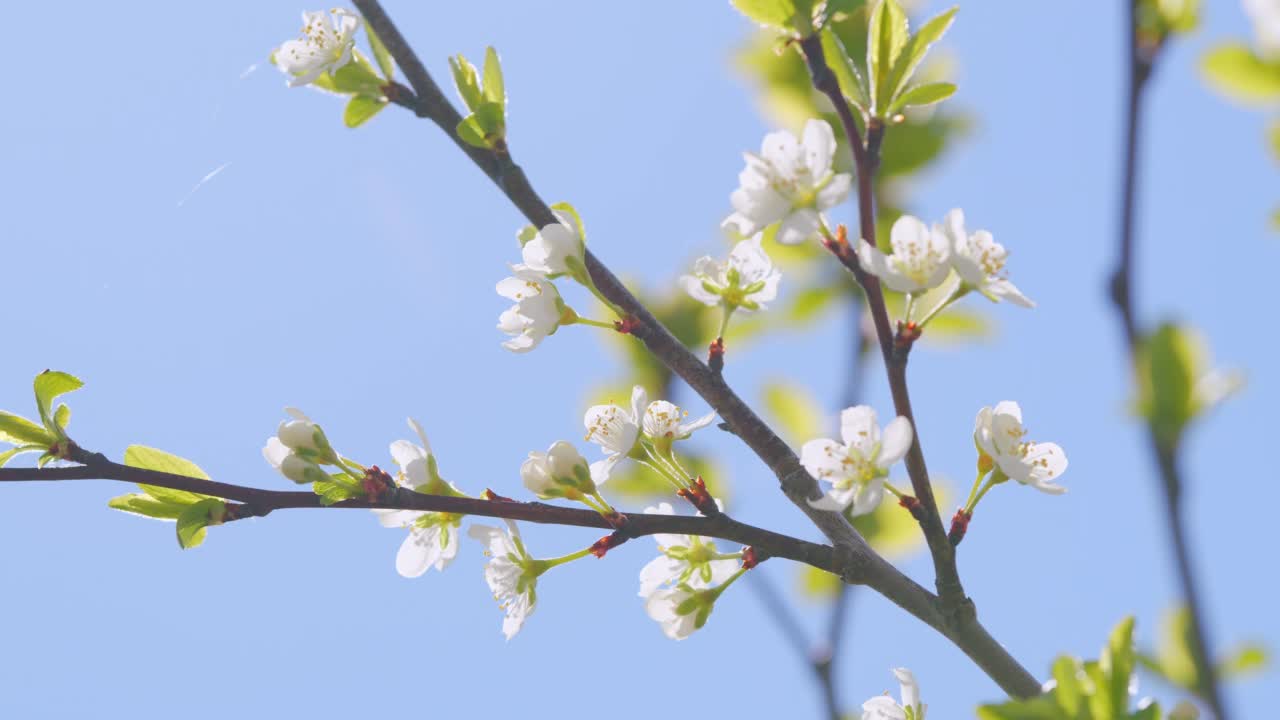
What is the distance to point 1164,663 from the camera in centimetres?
129

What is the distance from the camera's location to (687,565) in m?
1.46

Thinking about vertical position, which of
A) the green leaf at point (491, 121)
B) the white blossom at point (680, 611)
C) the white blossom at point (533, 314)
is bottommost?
the white blossom at point (680, 611)

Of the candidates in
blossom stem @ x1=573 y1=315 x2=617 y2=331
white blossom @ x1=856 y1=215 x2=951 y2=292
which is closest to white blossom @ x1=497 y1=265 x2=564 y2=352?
blossom stem @ x1=573 y1=315 x2=617 y2=331

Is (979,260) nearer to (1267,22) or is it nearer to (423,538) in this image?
(1267,22)

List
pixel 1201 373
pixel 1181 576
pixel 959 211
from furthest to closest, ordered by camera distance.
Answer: pixel 959 211, pixel 1201 373, pixel 1181 576

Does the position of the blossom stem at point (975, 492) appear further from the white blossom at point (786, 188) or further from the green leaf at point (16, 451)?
the green leaf at point (16, 451)

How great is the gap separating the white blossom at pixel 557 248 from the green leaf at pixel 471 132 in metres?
0.14

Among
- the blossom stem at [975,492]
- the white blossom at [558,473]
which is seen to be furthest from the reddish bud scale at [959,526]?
the white blossom at [558,473]

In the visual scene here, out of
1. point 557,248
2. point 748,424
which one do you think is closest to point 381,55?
point 557,248

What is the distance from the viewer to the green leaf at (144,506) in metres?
1.36

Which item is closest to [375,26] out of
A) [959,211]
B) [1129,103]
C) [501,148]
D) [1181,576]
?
[501,148]

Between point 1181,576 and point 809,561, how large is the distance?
2.18ft

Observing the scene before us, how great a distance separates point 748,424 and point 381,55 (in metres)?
0.75

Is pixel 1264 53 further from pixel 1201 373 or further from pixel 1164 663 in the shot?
pixel 1164 663
